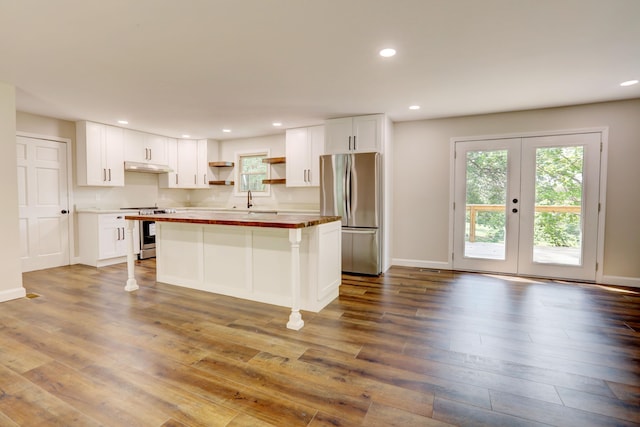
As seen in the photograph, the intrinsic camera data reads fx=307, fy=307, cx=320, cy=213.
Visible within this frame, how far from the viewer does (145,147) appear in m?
5.88

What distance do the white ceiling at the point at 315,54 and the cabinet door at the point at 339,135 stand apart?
0.44 meters

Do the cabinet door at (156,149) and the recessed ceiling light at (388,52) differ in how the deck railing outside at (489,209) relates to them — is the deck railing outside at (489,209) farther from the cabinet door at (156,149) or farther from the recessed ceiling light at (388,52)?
the cabinet door at (156,149)

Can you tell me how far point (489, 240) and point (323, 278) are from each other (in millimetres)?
2935

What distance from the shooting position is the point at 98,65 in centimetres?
290

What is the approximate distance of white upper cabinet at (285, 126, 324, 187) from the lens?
5242mm

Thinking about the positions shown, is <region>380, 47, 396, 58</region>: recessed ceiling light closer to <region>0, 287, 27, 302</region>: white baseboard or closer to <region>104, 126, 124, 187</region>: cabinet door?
<region>0, 287, 27, 302</region>: white baseboard

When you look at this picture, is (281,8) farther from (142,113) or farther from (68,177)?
(68,177)

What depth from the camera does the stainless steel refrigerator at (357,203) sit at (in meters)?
4.51

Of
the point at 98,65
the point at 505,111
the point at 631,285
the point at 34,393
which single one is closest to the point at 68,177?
the point at 98,65

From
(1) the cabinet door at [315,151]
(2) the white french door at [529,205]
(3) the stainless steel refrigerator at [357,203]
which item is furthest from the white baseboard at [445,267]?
(1) the cabinet door at [315,151]

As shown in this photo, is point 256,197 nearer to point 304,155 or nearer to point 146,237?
point 304,155

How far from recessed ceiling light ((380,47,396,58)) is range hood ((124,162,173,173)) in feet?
16.0

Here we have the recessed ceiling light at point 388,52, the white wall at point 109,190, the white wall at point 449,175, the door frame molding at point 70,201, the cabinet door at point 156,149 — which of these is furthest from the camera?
the cabinet door at point 156,149

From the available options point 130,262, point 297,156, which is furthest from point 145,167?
point 297,156
